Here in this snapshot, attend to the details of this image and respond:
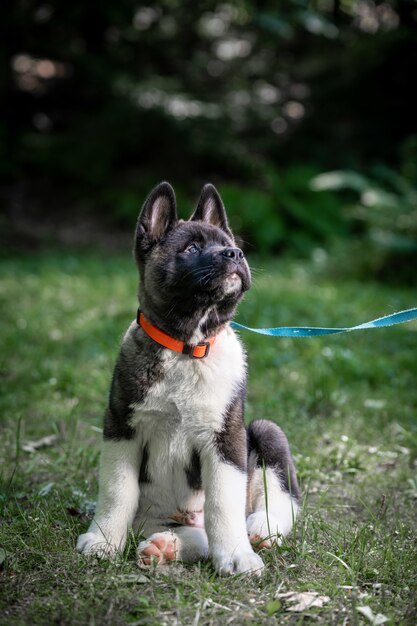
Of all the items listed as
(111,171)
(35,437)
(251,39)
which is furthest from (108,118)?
(35,437)

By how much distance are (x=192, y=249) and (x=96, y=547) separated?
1500 mm

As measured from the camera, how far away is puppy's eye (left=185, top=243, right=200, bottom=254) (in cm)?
327

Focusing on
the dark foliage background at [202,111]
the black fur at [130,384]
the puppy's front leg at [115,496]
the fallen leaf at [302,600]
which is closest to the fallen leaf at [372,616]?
the fallen leaf at [302,600]

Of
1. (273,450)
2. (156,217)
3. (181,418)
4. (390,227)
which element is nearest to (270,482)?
(273,450)

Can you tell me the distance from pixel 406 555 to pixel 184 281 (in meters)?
1.72

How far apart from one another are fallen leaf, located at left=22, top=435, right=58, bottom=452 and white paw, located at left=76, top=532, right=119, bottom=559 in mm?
1677

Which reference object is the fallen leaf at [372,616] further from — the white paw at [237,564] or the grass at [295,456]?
the white paw at [237,564]

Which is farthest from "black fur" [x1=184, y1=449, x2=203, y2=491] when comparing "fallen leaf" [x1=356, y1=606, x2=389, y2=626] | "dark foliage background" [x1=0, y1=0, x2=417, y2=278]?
"dark foliage background" [x1=0, y1=0, x2=417, y2=278]

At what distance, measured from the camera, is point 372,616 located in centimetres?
271

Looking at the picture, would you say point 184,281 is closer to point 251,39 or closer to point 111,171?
point 111,171

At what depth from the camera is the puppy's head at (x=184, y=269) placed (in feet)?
10.2

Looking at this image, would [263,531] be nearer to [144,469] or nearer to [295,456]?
[144,469]

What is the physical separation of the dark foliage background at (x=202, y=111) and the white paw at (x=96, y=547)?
33.4ft

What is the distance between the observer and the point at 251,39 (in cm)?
1658
